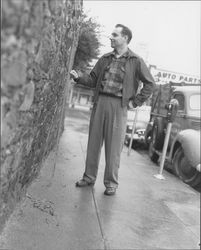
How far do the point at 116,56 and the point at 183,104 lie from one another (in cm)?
541

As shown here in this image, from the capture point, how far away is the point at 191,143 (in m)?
9.25

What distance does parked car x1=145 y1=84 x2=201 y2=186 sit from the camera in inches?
359

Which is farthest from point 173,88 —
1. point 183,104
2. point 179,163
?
point 179,163

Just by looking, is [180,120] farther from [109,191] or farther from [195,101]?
[109,191]

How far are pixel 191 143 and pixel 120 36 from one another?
13.0ft

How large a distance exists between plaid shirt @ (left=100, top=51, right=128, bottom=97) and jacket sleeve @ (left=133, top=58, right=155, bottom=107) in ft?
0.67

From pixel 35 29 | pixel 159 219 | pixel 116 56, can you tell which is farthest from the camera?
pixel 116 56

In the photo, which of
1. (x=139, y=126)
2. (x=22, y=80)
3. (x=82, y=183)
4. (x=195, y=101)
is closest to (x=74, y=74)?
(x=82, y=183)

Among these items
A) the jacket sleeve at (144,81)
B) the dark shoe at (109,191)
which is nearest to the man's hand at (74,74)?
the jacket sleeve at (144,81)

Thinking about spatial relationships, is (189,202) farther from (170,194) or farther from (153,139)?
(153,139)

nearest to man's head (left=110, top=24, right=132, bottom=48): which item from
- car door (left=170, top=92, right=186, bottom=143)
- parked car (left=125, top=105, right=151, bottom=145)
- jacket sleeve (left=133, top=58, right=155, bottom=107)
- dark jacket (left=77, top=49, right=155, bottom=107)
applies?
dark jacket (left=77, top=49, right=155, bottom=107)

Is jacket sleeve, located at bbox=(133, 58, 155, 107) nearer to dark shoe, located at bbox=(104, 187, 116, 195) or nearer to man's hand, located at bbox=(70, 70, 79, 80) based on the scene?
man's hand, located at bbox=(70, 70, 79, 80)

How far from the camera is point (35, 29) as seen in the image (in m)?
2.94

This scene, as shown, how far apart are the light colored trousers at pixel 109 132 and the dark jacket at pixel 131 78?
0.13m
